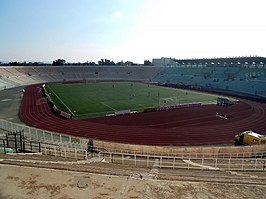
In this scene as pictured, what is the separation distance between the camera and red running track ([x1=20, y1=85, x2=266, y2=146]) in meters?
25.8

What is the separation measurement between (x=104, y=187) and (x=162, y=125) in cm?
2360

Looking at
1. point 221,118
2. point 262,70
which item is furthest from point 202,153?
point 262,70

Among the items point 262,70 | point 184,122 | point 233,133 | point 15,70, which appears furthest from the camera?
point 15,70

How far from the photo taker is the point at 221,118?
115 feet

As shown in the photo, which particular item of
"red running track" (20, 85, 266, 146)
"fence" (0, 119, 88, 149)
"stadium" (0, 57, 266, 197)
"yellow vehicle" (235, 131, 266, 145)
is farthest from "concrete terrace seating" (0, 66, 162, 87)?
"yellow vehicle" (235, 131, 266, 145)

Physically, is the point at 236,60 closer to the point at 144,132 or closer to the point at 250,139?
the point at 250,139

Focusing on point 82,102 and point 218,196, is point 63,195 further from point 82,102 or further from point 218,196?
point 82,102

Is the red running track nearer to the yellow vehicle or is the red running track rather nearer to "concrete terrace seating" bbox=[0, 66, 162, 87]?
the yellow vehicle

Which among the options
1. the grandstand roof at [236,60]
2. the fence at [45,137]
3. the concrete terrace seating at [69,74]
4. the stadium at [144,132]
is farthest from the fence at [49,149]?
the grandstand roof at [236,60]

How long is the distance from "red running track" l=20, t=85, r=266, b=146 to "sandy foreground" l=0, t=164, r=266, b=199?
15442 millimetres

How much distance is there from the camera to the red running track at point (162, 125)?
2581 cm

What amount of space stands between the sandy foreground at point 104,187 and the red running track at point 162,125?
1544 cm

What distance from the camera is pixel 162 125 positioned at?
103ft

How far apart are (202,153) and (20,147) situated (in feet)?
50.5
